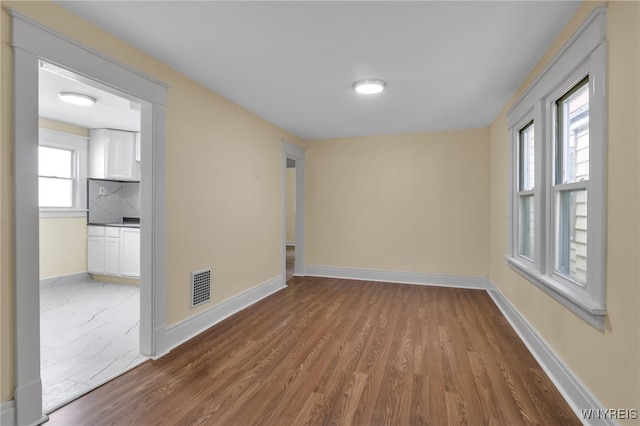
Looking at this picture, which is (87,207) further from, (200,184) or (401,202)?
(401,202)

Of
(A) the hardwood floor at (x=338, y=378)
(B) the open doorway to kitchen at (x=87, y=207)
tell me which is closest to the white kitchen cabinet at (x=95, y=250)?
(B) the open doorway to kitchen at (x=87, y=207)

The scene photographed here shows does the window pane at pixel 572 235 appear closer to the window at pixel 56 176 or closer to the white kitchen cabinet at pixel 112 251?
the white kitchen cabinet at pixel 112 251

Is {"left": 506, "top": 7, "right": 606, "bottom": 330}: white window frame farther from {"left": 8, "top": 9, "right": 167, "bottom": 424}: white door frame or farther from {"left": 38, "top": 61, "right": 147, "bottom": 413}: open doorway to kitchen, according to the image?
{"left": 38, "top": 61, "right": 147, "bottom": 413}: open doorway to kitchen

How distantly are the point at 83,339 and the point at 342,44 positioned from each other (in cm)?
345

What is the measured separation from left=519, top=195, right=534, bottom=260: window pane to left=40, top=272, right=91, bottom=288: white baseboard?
20.9 feet

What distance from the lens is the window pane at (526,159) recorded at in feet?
10.0

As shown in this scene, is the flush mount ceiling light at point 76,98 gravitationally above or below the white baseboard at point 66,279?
above

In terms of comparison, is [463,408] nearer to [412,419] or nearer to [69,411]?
[412,419]

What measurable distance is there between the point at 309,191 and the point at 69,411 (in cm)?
433

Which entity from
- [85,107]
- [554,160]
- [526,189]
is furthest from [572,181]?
[85,107]

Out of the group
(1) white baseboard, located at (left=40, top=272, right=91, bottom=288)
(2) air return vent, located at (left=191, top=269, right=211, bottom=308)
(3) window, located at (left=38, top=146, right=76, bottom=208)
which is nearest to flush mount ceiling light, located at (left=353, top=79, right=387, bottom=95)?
(2) air return vent, located at (left=191, top=269, right=211, bottom=308)

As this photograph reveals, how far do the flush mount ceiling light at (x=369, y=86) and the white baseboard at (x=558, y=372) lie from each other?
265cm

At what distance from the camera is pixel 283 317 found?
3430 mm

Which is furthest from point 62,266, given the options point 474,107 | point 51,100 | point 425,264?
point 474,107
